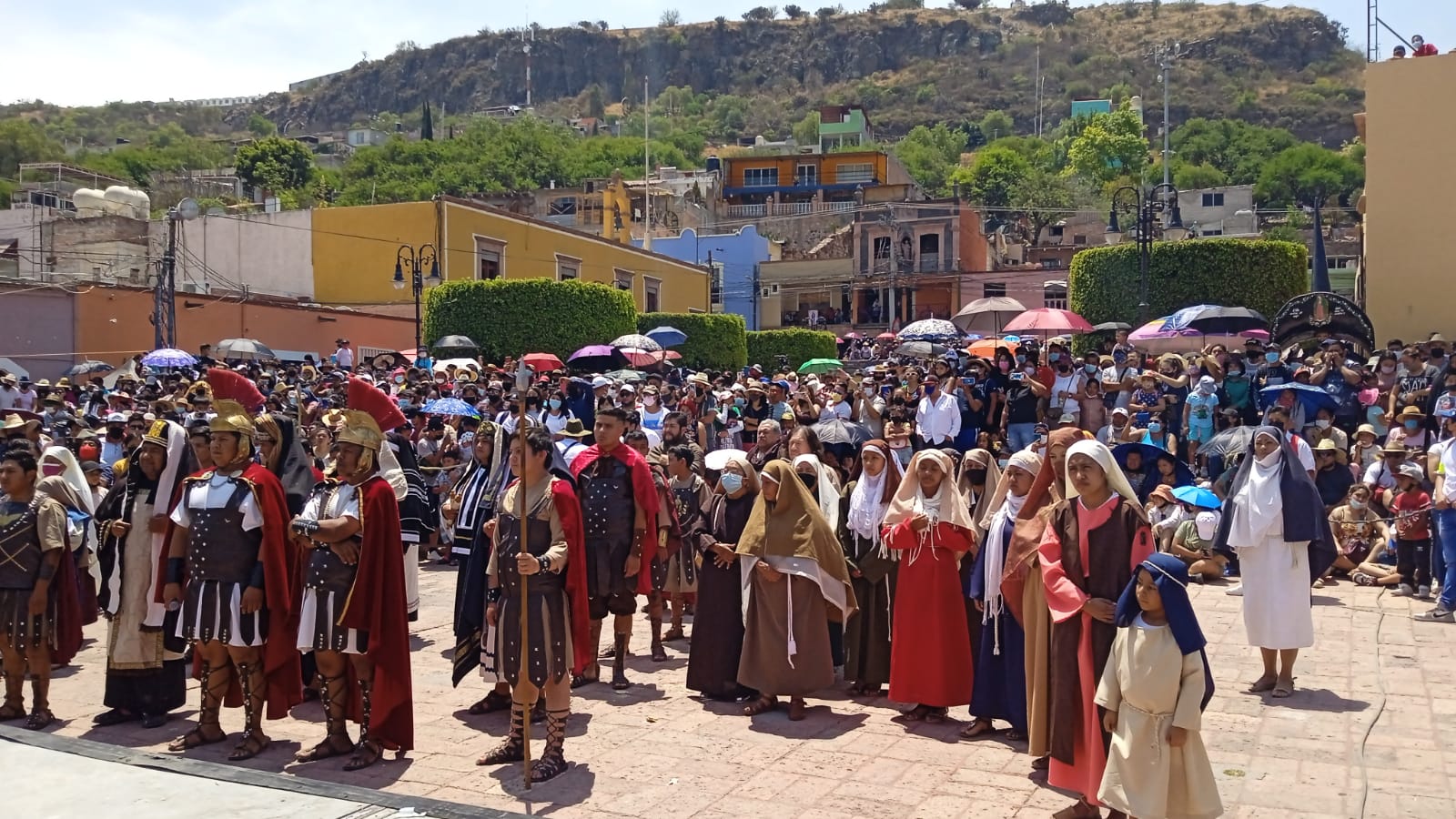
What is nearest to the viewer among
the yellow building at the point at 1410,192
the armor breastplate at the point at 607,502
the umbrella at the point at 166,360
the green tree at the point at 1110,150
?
the armor breastplate at the point at 607,502

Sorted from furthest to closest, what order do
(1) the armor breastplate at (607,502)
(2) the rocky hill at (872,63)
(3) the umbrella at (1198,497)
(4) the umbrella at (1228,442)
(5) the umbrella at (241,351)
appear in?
(2) the rocky hill at (872,63) → (5) the umbrella at (241,351) → (4) the umbrella at (1228,442) → (3) the umbrella at (1198,497) → (1) the armor breastplate at (607,502)

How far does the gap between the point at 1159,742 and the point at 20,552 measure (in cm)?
625

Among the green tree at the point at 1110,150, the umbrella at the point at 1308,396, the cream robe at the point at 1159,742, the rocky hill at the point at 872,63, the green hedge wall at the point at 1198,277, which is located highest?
the rocky hill at the point at 872,63

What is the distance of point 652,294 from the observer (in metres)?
43.6

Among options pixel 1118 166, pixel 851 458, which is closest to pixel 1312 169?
pixel 1118 166

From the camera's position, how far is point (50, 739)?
6.81m

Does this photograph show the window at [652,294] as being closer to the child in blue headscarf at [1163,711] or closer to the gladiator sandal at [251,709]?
the gladiator sandal at [251,709]

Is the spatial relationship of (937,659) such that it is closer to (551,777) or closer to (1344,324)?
(551,777)

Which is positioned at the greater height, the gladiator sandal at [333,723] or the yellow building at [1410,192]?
the yellow building at [1410,192]

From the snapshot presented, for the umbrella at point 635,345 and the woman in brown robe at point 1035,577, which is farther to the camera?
the umbrella at point 635,345

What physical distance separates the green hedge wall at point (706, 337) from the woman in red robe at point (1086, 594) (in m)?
30.4

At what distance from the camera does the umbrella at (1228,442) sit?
12.8 meters

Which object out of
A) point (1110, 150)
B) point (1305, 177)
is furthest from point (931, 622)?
point (1110, 150)

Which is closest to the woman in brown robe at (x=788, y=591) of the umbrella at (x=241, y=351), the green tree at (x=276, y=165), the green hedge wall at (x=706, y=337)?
the umbrella at (x=241, y=351)
